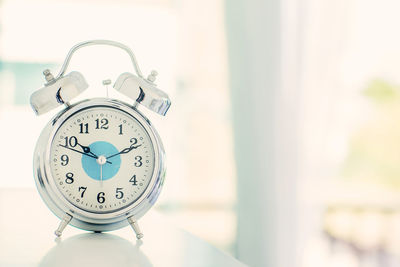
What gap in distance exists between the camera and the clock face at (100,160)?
799 millimetres

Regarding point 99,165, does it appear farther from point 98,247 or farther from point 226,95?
point 226,95

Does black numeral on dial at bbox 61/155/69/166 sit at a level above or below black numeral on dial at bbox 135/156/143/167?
above

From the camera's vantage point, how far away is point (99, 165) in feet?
2.63

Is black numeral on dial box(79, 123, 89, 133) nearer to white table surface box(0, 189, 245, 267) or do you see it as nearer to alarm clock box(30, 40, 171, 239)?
alarm clock box(30, 40, 171, 239)

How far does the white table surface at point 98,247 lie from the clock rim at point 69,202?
0.02 m

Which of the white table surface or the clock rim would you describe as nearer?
the white table surface

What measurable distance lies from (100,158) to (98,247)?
0.41 ft

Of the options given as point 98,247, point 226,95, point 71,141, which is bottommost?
point 226,95

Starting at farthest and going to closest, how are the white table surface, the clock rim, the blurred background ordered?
the blurred background, the clock rim, the white table surface

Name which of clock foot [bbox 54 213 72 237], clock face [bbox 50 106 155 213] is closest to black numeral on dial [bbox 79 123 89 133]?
clock face [bbox 50 106 155 213]

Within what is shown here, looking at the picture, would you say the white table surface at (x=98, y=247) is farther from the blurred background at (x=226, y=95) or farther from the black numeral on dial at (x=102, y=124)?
the blurred background at (x=226, y=95)

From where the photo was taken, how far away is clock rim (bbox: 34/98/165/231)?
0.79 meters

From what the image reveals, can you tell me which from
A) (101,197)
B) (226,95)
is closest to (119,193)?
(101,197)

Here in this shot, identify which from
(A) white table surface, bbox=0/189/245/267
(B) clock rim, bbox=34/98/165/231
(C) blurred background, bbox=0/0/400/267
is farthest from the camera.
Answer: (C) blurred background, bbox=0/0/400/267
